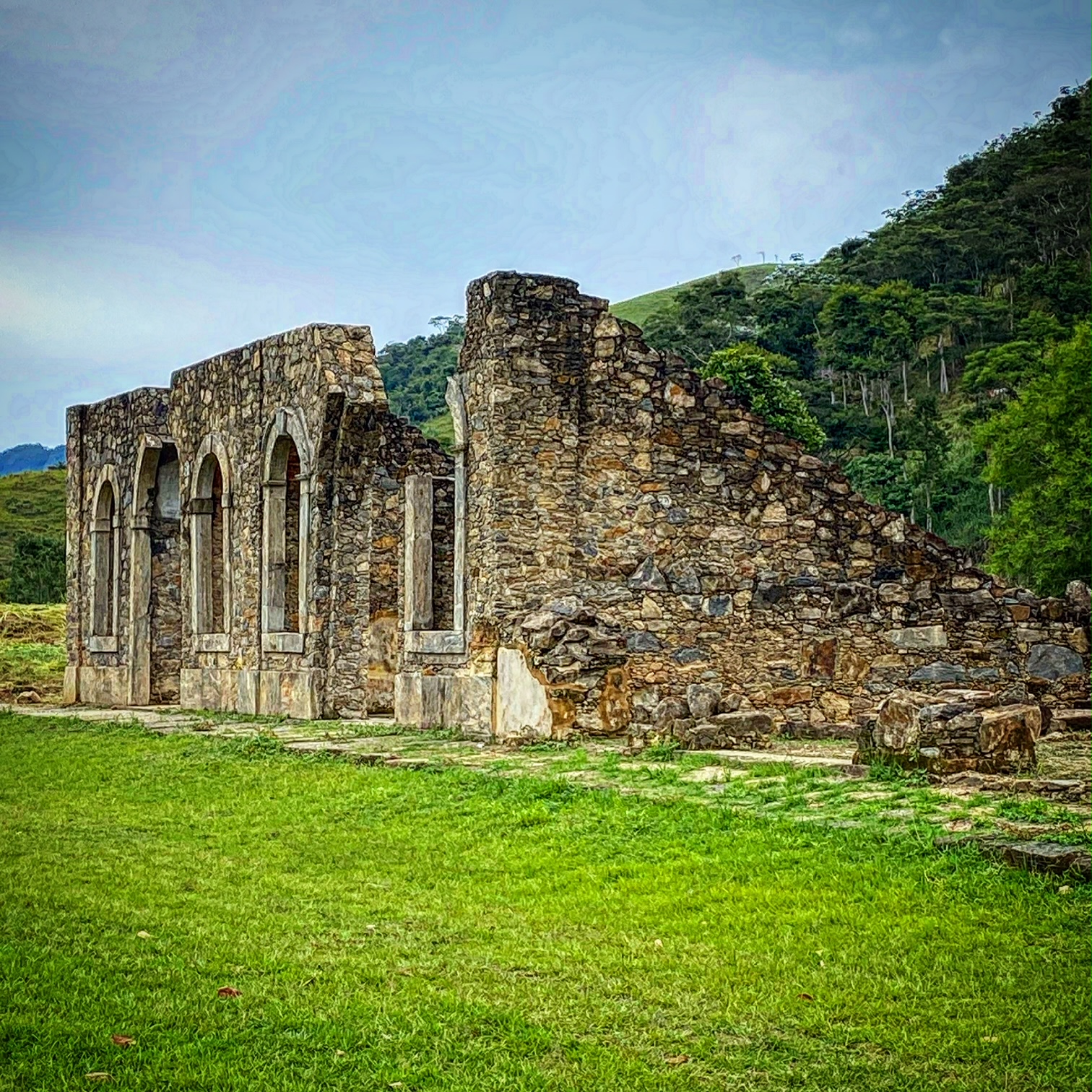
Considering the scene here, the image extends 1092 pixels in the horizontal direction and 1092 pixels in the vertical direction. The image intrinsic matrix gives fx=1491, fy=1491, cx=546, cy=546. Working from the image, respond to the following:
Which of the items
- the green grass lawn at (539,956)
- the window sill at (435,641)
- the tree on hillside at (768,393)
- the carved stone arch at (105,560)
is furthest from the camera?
the tree on hillside at (768,393)

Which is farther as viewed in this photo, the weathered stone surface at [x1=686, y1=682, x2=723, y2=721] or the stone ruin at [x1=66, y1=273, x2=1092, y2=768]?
the stone ruin at [x1=66, y1=273, x2=1092, y2=768]

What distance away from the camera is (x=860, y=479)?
48.0m

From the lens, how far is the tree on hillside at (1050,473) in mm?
35406

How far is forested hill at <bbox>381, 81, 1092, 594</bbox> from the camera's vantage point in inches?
1464

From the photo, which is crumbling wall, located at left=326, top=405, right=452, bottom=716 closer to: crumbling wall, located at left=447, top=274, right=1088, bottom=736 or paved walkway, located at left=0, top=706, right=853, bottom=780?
paved walkway, located at left=0, top=706, right=853, bottom=780

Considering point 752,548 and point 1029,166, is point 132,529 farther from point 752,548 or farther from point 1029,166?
point 1029,166

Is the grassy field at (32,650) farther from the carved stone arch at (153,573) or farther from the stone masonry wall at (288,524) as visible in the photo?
the carved stone arch at (153,573)

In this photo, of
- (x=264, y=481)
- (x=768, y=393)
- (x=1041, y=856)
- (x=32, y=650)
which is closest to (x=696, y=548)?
(x=264, y=481)

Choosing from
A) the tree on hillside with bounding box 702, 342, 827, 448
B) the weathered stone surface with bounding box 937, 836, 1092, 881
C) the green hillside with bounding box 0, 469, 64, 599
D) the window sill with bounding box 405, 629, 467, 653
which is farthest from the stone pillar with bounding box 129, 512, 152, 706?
the green hillside with bounding box 0, 469, 64, 599

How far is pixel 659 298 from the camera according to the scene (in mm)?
109500

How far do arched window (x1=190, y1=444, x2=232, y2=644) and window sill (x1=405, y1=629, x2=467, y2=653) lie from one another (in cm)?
524

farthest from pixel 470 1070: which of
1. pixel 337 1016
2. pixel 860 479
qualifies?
pixel 860 479

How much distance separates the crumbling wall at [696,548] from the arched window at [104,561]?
35.3 feet

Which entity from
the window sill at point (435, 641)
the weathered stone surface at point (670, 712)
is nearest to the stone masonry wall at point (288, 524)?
the window sill at point (435, 641)
